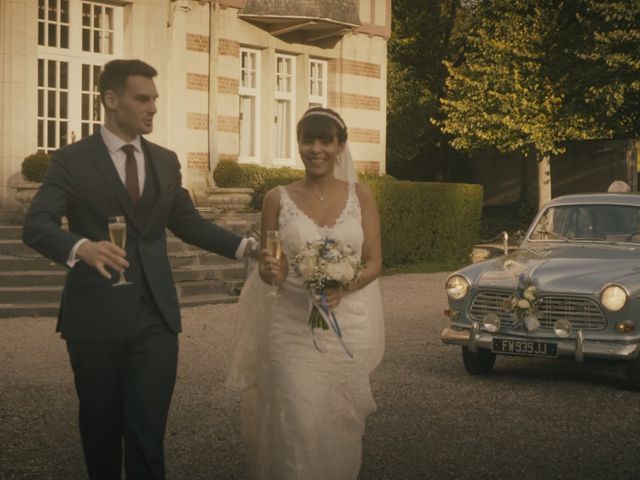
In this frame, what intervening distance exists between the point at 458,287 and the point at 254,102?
1327 cm

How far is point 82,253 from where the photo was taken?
4621mm

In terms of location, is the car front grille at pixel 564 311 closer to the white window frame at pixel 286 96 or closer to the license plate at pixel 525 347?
the license plate at pixel 525 347

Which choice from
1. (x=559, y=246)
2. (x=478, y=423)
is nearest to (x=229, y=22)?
(x=559, y=246)

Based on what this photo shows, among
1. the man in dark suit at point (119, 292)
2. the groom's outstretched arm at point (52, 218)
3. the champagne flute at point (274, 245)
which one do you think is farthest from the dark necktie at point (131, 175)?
the champagne flute at point (274, 245)

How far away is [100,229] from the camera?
501 cm

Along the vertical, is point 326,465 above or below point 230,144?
below

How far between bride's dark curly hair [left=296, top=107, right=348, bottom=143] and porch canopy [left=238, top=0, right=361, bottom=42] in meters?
16.5

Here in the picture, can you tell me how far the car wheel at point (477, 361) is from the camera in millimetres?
10551

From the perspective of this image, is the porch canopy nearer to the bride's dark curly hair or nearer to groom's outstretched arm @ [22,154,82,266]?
the bride's dark curly hair

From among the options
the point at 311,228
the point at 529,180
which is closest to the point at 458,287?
the point at 311,228

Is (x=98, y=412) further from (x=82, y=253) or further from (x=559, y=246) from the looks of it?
(x=559, y=246)

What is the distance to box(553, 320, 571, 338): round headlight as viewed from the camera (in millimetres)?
9812

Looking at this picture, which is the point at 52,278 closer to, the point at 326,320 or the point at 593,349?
the point at 593,349

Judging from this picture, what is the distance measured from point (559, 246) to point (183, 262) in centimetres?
747
